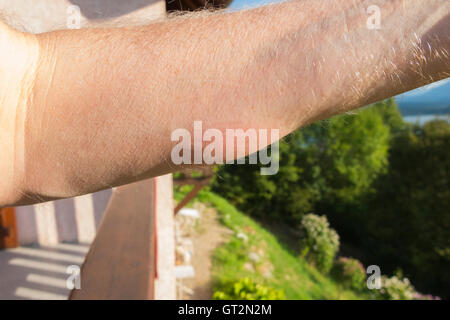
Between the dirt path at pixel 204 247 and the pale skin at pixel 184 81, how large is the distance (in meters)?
6.02

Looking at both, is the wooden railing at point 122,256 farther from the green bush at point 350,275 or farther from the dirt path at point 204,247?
the green bush at point 350,275

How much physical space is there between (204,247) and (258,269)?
137cm

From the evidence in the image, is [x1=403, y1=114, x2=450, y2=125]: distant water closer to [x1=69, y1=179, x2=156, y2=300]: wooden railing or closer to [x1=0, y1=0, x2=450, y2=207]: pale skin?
[x1=69, y1=179, x2=156, y2=300]: wooden railing

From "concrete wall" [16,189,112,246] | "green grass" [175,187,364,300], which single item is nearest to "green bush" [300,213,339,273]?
"green grass" [175,187,364,300]

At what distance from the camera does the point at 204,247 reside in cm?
793

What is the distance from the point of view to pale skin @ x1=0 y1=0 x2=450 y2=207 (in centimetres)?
38

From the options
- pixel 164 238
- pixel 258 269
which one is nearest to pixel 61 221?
pixel 164 238

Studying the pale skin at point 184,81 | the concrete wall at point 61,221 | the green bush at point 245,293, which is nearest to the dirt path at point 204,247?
the green bush at point 245,293

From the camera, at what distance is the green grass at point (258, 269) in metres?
7.32

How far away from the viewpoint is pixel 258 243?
9.38 m

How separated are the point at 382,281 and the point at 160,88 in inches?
428

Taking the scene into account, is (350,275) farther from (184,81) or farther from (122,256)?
(184,81)

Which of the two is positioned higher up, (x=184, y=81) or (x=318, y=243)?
(x=184, y=81)
